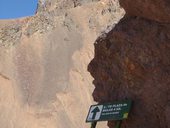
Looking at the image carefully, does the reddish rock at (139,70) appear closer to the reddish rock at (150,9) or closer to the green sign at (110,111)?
the reddish rock at (150,9)

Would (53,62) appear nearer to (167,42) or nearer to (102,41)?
(102,41)

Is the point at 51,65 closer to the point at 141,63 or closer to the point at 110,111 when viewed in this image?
the point at 141,63

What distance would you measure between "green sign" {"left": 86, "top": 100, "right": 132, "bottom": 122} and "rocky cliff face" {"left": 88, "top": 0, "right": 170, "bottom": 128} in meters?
0.32

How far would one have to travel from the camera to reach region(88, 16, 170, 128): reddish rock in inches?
421

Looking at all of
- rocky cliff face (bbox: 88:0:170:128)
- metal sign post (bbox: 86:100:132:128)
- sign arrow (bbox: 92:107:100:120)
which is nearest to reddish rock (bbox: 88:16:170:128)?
rocky cliff face (bbox: 88:0:170:128)

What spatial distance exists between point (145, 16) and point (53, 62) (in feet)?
71.0

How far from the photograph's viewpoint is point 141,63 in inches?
443

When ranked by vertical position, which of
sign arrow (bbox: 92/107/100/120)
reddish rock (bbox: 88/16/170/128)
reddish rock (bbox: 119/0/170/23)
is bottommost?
sign arrow (bbox: 92/107/100/120)

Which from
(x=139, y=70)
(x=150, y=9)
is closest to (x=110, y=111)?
(x=139, y=70)

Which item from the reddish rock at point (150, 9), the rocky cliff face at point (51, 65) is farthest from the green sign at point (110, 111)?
the rocky cliff face at point (51, 65)

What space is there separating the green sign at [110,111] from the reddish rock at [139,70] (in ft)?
1.04

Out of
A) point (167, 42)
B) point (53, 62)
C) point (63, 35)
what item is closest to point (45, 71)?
point (53, 62)

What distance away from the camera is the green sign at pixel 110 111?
424 inches

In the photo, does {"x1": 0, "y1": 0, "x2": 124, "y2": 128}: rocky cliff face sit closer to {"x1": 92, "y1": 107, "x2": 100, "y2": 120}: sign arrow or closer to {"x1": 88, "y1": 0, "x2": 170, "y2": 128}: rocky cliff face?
{"x1": 88, "y1": 0, "x2": 170, "y2": 128}: rocky cliff face
